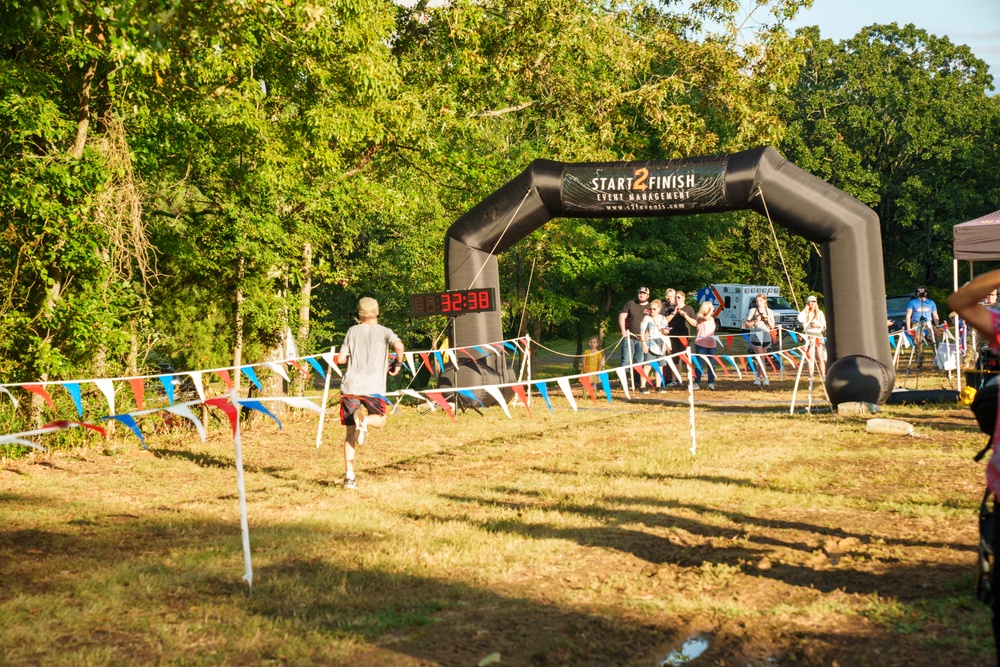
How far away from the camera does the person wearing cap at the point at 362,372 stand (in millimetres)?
9539

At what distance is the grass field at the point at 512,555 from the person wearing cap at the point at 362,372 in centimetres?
68

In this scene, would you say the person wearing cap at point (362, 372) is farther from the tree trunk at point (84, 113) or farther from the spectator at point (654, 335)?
the spectator at point (654, 335)

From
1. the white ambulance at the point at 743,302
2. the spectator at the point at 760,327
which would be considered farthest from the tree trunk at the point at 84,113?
the white ambulance at the point at 743,302

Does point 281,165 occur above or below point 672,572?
above

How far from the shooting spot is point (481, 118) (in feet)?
67.8

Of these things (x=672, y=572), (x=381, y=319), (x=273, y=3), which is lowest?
(x=672, y=572)

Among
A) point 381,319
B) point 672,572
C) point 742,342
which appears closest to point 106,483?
point 672,572

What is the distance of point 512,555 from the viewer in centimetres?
675

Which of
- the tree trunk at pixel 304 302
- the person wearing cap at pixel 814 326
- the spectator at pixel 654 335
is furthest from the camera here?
the spectator at pixel 654 335

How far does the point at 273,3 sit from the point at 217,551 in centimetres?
630

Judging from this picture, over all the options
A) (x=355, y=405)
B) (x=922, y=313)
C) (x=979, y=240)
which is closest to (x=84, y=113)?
(x=355, y=405)

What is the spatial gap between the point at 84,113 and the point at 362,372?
5998 millimetres

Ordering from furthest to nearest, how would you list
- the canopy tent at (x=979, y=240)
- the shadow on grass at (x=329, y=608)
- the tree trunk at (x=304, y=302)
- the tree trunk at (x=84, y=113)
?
the tree trunk at (x=304, y=302) < the canopy tent at (x=979, y=240) < the tree trunk at (x=84, y=113) < the shadow on grass at (x=329, y=608)

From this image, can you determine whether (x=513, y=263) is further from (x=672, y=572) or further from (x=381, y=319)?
(x=672, y=572)
